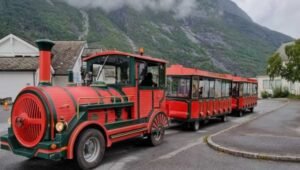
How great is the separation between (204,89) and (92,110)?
805 centimetres

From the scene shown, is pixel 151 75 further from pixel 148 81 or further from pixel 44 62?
pixel 44 62

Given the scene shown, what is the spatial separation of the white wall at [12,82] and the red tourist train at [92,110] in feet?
67.5

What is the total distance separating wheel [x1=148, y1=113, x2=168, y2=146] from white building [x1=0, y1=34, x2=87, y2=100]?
1675 centimetres

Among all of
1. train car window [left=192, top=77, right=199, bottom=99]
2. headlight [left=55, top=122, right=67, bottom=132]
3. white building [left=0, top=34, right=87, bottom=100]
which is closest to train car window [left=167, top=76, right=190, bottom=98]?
train car window [left=192, top=77, right=199, bottom=99]

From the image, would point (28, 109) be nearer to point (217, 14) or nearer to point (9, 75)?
point (9, 75)

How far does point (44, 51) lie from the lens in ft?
23.7

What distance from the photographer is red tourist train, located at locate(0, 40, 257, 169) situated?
21.4 feet

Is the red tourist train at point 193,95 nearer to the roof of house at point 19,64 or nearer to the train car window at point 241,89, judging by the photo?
the train car window at point 241,89

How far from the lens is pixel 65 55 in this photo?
31969 millimetres

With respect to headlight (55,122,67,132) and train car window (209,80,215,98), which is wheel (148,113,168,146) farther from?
train car window (209,80,215,98)

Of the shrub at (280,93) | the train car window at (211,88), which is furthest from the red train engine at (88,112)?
the shrub at (280,93)

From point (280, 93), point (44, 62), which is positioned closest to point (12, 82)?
point (44, 62)

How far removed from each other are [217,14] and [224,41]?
136 ft

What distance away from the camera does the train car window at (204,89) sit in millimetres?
14045
